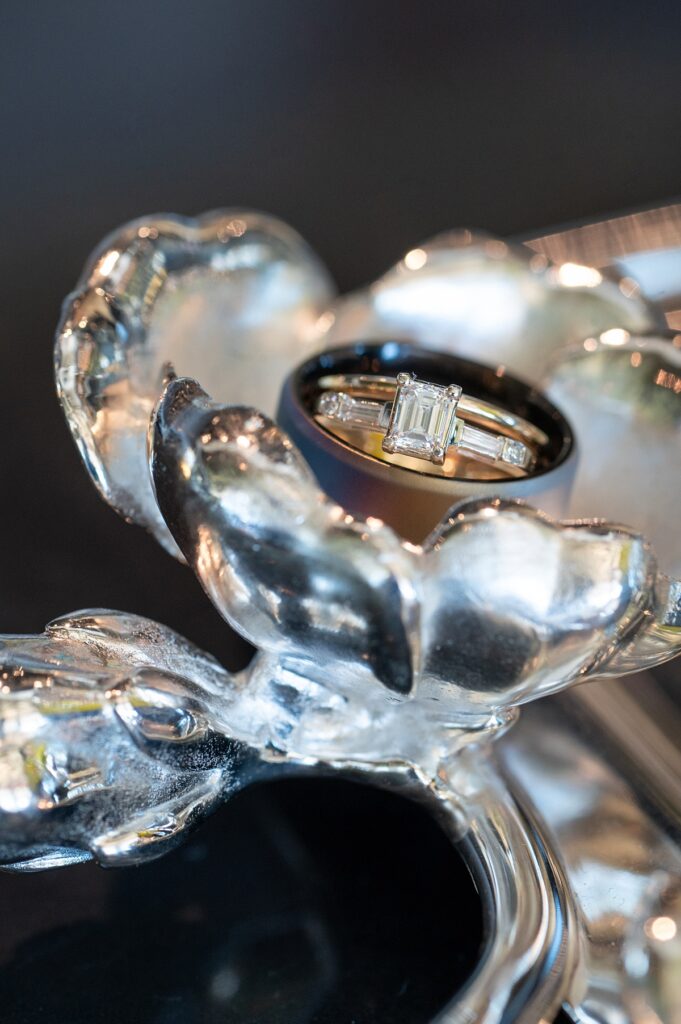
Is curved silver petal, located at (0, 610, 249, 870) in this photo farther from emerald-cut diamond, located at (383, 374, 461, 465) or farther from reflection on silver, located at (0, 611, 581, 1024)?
emerald-cut diamond, located at (383, 374, 461, 465)

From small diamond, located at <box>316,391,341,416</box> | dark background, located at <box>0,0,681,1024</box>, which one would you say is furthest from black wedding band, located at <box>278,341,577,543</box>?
dark background, located at <box>0,0,681,1024</box>

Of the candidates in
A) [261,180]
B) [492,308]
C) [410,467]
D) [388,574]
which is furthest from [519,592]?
[261,180]

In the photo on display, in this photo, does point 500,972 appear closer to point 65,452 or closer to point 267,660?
point 267,660

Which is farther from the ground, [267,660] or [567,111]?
[567,111]

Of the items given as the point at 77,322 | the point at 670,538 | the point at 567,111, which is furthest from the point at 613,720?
the point at 567,111

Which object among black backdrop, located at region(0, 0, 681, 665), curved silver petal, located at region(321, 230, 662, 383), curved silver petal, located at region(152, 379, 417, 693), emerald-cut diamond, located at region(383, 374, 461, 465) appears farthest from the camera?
black backdrop, located at region(0, 0, 681, 665)

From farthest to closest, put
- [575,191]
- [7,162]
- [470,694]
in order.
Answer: [575,191], [7,162], [470,694]
